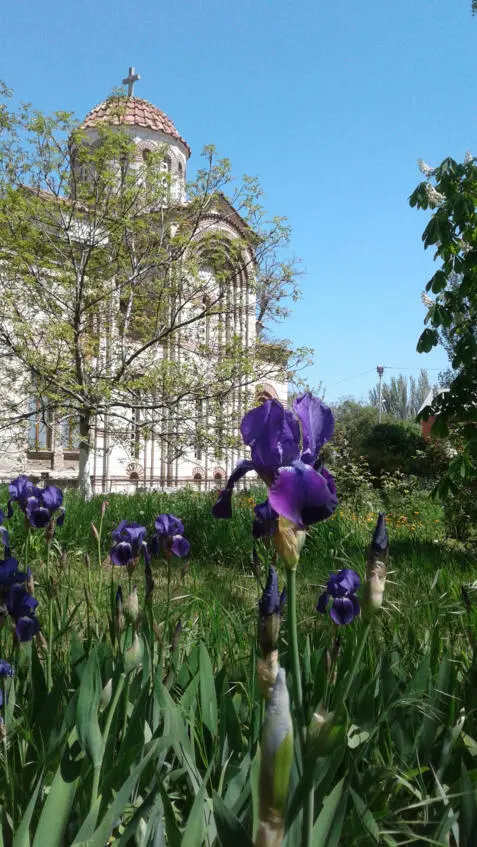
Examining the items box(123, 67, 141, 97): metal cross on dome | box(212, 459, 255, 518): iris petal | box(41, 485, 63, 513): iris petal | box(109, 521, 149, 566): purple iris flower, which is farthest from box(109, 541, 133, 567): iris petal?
box(123, 67, 141, 97): metal cross on dome

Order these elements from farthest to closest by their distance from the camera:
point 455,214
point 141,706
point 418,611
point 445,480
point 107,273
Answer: point 107,273
point 445,480
point 455,214
point 418,611
point 141,706

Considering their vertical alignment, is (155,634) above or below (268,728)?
below

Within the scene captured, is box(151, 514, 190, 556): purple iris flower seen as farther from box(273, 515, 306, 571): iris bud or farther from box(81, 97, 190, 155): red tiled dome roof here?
box(81, 97, 190, 155): red tiled dome roof

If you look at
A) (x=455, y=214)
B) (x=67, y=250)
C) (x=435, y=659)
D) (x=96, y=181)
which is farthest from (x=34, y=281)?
(x=435, y=659)

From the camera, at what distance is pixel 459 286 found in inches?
167

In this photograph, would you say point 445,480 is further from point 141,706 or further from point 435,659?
point 141,706

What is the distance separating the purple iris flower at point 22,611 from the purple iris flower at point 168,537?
25.6 inches

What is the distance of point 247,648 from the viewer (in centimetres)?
247

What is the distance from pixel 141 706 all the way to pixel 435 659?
105 centimetres

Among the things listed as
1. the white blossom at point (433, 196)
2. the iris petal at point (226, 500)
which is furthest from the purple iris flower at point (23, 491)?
the white blossom at point (433, 196)

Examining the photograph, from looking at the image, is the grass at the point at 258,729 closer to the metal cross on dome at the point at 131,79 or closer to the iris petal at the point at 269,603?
the iris petal at the point at 269,603

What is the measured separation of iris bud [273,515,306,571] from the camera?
903 mm

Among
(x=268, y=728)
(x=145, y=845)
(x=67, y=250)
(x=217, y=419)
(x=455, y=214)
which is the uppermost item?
(x=67, y=250)

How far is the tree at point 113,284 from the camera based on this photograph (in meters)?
9.38
